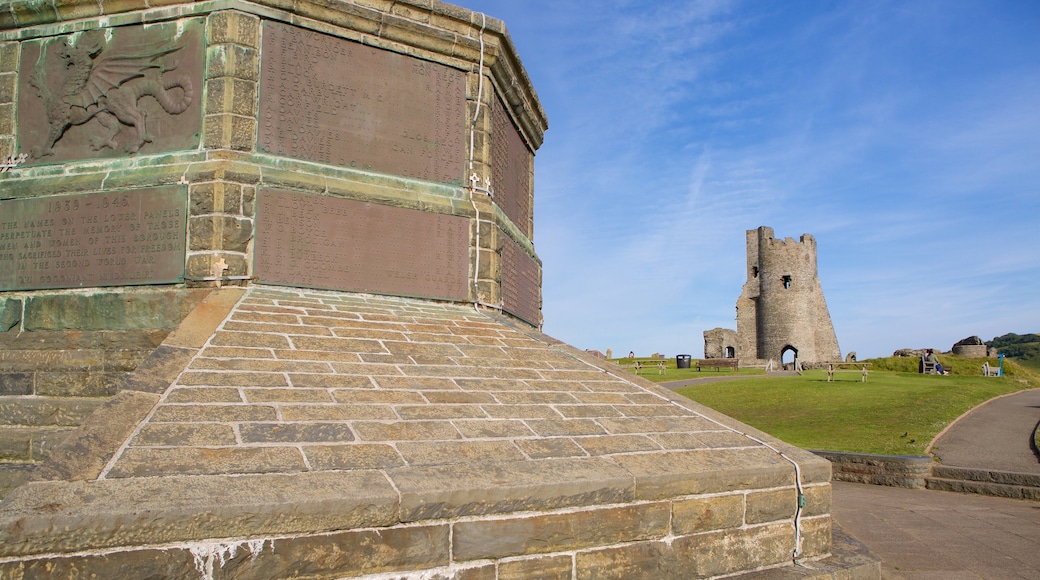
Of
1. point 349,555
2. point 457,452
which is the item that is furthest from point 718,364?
point 349,555

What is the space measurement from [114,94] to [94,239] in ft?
4.75

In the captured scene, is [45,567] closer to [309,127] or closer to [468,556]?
[468,556]

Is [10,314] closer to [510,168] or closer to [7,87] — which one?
[7,87]

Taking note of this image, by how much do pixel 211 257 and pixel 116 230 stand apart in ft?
3.41

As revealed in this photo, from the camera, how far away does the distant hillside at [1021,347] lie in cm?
6904

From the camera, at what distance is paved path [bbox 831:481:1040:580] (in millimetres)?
5098

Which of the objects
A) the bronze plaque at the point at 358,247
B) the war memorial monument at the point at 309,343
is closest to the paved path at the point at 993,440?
the war memorial monument at the point at 309,343

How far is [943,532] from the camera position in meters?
6.30

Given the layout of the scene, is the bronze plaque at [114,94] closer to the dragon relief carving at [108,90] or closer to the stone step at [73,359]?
the dragon relief carving at [108,90]

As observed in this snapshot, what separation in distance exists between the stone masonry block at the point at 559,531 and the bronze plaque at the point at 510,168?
495cm

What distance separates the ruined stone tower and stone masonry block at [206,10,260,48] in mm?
43414

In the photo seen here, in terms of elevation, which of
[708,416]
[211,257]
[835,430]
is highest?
[211,257]

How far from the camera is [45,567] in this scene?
102 inches

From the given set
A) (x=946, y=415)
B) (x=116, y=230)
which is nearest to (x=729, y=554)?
(x=116, y=230)
